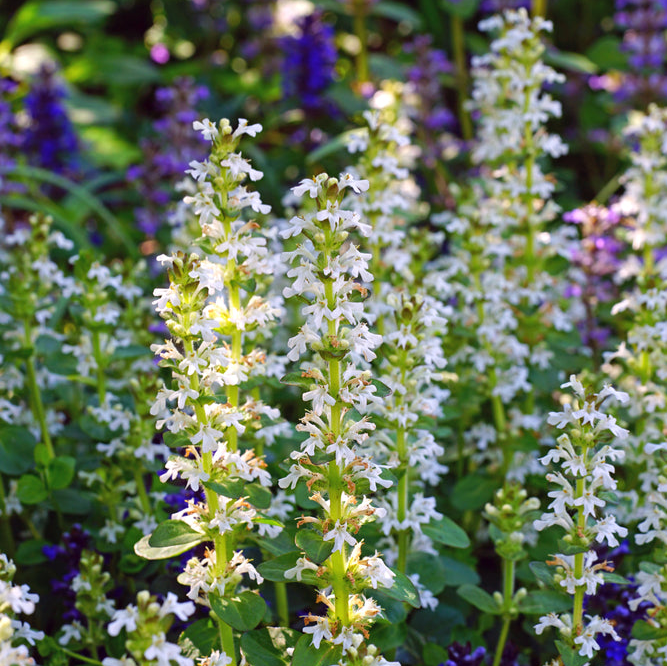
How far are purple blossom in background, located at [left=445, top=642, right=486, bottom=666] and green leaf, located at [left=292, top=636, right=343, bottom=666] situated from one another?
1.77 feet

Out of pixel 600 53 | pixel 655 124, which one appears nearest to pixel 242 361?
pixel 655 124

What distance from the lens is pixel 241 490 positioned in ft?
6.58

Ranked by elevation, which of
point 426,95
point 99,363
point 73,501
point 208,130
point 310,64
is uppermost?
point 310,64

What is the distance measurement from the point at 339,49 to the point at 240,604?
566 cm

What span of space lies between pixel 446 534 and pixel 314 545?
2.26 ft

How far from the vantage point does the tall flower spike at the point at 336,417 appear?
1.89 meters

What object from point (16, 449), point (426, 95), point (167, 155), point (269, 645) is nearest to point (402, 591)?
point (269, 645)

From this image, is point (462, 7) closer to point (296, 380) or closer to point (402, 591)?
point (296, 380)

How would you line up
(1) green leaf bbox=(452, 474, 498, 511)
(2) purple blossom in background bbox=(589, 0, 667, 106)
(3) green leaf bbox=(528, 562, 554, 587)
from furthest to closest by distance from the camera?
1. (2) purple blossom in background bbox=(589, 0, 667, 106)
2. (1) green leaf bbox=(452, 474, 498, 511)
3. (3) green leaf bbox=(528, 562, 554, 587)

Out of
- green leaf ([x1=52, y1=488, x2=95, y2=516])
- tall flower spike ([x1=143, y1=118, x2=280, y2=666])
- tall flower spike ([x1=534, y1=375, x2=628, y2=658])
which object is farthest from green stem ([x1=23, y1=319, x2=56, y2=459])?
tall flower spike ([x1=534, y1=375, x2=628, y2=658])

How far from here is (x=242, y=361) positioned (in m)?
2.22

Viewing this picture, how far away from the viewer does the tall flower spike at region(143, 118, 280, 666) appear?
1956mm

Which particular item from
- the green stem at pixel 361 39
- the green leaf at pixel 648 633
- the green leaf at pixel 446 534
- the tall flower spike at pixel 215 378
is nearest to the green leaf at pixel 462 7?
the green stem at pixel 361 39

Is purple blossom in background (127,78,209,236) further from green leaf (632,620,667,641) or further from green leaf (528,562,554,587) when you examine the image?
green leaf (632,620,667,641)
